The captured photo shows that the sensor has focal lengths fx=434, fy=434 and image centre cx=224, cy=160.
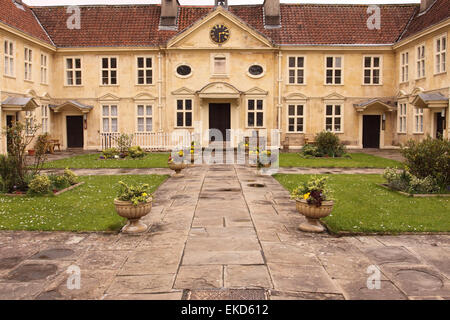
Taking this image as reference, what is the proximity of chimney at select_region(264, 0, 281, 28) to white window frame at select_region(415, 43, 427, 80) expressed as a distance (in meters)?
9.21

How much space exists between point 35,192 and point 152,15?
20893 mm

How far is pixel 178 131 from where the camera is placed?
28.7 metres

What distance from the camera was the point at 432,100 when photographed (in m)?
21.5

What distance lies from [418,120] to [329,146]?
18.9ft

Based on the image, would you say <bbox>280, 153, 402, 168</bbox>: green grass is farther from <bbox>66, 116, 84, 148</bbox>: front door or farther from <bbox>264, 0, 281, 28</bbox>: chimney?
<bbox>66, 116, 84, 148</bbox>: front door

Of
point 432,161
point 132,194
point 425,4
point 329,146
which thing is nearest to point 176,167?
point 132,194

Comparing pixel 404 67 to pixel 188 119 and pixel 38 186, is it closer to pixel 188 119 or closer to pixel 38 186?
pixel 188 119

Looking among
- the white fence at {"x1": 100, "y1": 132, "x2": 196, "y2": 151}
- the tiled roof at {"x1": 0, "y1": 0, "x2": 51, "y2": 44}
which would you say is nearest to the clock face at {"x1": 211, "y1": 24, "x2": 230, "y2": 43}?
the white fence at {"x1": 100, "y1": 132, "x2": 196, "y2": 151}

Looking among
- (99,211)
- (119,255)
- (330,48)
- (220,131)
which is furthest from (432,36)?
(119,255)

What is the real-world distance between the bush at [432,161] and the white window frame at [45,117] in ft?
73.3

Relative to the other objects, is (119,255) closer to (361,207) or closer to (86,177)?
(361,207)

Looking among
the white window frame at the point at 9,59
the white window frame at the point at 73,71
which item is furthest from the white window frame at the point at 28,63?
the white window frame at the point at 73,71

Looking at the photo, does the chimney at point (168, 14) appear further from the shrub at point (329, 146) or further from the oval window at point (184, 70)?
the shrub at point (329, 146)

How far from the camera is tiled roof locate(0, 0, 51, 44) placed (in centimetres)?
2352
